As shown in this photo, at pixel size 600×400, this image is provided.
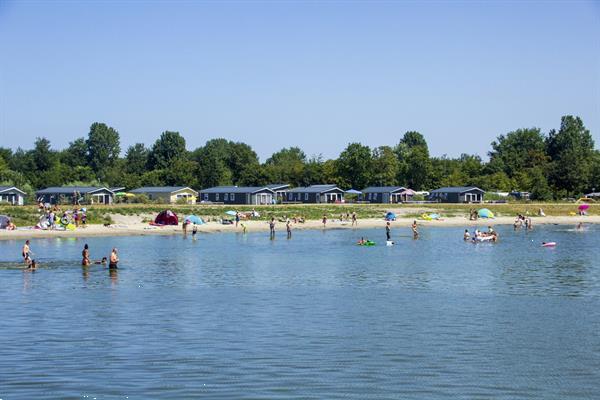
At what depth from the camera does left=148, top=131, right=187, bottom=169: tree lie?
180m

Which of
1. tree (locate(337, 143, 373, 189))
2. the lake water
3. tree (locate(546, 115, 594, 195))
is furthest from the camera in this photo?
tree (locate(337, 143, 373, 189))

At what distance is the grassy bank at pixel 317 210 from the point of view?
96.3 meters

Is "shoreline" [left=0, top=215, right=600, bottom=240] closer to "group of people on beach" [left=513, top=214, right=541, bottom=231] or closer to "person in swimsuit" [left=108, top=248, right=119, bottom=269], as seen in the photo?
"group of people on beach" [left=513, top=214, right=541, bottom=231]

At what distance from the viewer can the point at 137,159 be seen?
185750 mm

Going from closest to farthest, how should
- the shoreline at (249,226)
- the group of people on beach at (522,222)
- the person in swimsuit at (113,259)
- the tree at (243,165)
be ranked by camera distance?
the person in swimsuit at (113,259) < the shoreline at (249,226) < the group of people on beach at (522,222) < the tree at (243,165)

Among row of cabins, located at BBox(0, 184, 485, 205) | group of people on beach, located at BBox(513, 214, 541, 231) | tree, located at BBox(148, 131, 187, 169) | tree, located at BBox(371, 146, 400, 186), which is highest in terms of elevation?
tree, located at BBox(148, 131, 187, 169)

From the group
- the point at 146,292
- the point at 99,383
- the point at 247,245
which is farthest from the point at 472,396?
the point at 247,245

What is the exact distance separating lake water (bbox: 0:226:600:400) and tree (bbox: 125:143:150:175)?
419 feet

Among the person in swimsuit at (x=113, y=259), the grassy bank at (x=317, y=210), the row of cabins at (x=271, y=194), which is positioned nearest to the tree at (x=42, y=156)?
the row of cabins at (x=271, y=194)

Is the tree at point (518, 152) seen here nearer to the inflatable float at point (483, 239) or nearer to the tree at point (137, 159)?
the tree at point (137, 159)

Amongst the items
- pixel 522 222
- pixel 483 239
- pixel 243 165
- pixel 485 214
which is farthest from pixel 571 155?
pixel 483 239

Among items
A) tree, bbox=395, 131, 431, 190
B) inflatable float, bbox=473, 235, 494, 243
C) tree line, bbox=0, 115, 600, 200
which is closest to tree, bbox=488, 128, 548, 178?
tree line, bbox=0, 115, 600, 200

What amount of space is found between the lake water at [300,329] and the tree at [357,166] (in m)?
94.9

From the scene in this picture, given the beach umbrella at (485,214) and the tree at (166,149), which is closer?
the beach umbrella at (485,214)
